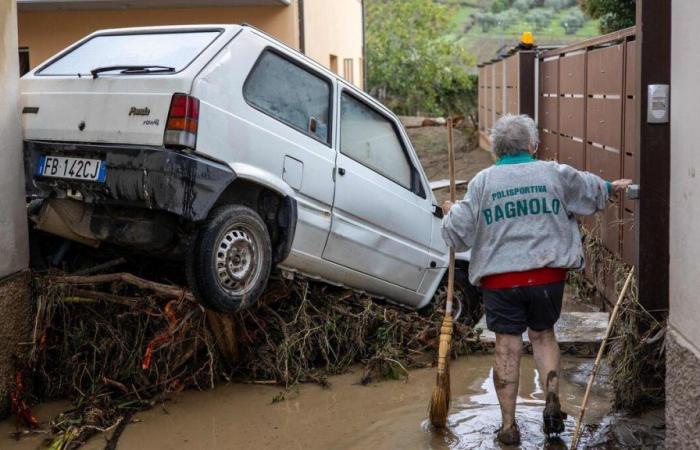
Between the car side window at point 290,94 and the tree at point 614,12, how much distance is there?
9.39 meters

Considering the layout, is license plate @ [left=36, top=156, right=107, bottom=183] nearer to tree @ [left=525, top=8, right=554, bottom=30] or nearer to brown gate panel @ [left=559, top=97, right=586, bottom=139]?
brown gate panel @ [left=559, top=97, right=586, bottom=139]

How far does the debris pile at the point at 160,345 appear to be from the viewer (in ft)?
20.3

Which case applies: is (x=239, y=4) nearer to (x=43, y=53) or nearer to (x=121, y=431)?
(x=43, y=53)

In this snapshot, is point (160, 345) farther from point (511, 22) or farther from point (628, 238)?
point (511, 22)

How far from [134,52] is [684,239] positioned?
369cm

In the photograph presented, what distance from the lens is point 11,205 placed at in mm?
6191

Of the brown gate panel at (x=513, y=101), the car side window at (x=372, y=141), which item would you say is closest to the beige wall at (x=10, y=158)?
the car side window at (x=372, y=141)

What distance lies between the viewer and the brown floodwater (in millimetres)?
5598

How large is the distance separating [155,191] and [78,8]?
359 inches

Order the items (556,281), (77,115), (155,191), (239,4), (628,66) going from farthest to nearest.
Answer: (239,4)
(628,66)
(77,115)
(155,191)
(556,281)

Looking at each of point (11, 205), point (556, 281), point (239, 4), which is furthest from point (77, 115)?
point (239, 4)

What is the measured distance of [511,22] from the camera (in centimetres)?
6219

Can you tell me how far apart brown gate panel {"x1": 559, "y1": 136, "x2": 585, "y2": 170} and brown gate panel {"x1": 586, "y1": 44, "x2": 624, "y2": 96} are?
2.46 feet

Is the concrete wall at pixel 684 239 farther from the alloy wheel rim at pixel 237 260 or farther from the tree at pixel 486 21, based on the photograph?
the tree at pixel 486 21
